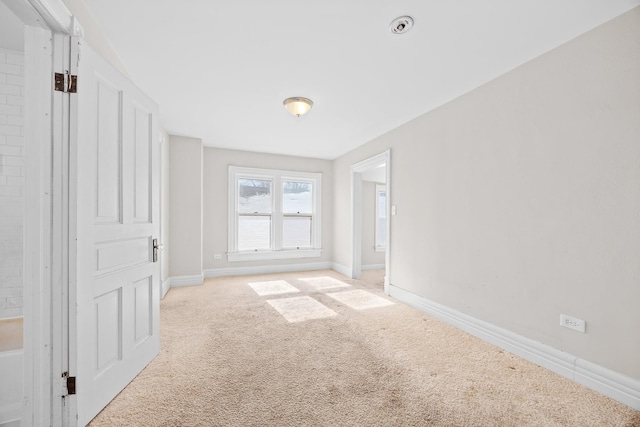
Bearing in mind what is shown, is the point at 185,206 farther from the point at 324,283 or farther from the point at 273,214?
the point at 324,283

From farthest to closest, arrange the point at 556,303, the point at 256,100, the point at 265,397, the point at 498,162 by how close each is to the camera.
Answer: the point at 256,100, the point at 498,162, the point at 556,303, the point at 265,397

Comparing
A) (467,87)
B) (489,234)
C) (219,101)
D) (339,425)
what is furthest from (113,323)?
(467,87)

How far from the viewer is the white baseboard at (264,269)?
524 cm

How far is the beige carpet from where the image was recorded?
1.58 meters

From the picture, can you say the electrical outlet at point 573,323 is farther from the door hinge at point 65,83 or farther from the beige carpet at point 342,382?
the door hinge at point 65,83

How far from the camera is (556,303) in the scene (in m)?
2.11

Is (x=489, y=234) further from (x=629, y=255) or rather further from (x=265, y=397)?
(x=265, y=397)

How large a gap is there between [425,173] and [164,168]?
12.8ft

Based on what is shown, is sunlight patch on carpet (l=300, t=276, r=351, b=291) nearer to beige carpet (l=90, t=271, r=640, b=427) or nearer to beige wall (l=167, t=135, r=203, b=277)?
beige carpet (l=90, t=271, r=640, b=427)

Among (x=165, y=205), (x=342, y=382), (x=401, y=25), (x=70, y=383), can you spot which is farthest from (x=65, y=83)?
(x=165, y=205)

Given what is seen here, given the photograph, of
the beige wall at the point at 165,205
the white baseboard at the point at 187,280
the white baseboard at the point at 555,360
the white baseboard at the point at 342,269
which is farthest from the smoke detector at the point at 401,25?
the white baseboard at the point at 187,280

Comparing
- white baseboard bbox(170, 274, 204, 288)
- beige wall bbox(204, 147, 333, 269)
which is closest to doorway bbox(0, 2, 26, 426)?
white baseboard bbox(170, 274, 204, 288)

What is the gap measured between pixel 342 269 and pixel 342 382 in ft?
12.4

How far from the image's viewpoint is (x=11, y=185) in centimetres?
250
